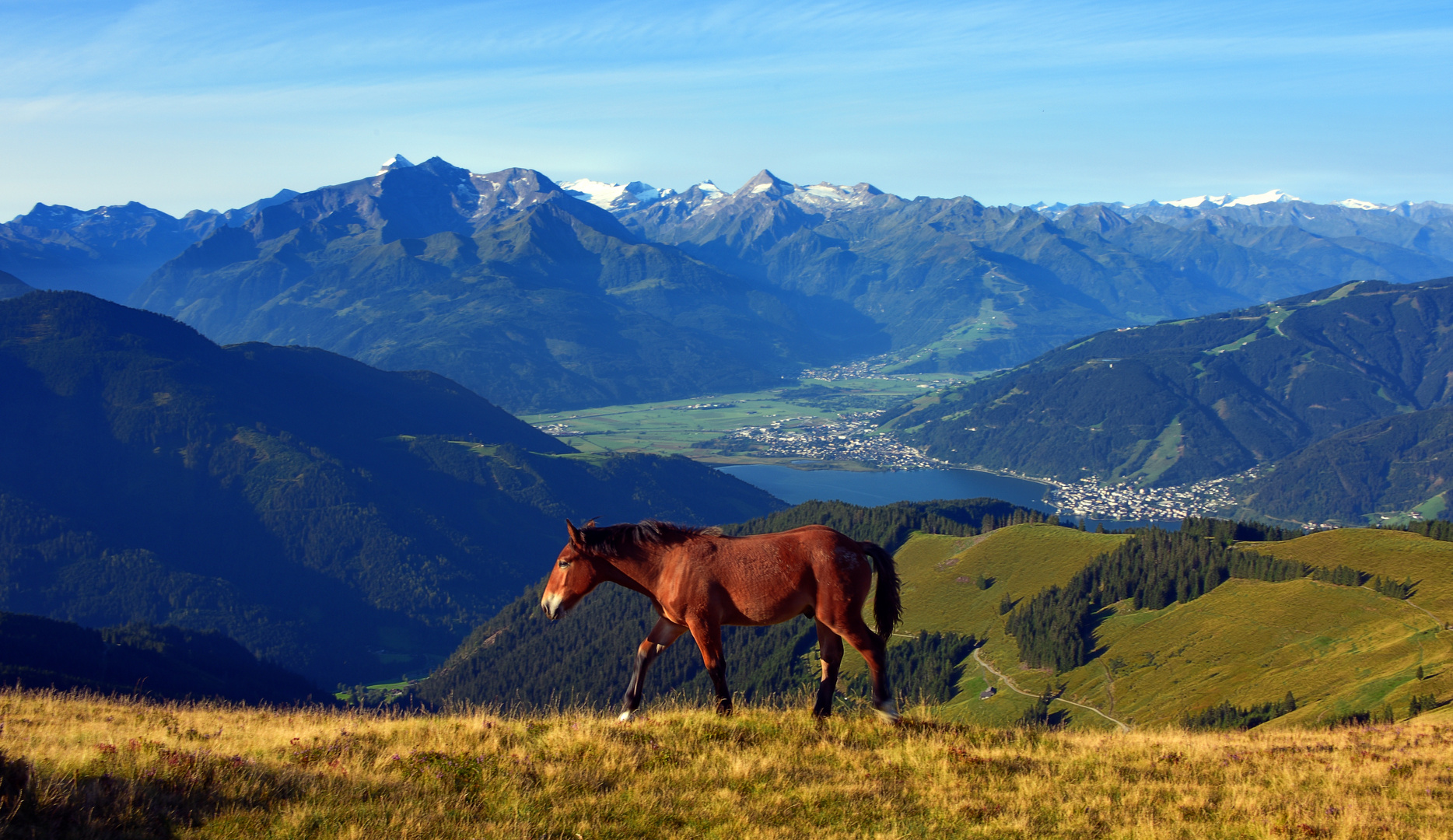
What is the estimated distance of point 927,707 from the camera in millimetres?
20078

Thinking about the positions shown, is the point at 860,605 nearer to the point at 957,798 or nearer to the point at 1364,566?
the point at 957,798

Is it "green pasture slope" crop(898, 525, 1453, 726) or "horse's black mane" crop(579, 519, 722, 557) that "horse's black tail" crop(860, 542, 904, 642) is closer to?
"horse's black mane" crop(579, 519, 722, 557)

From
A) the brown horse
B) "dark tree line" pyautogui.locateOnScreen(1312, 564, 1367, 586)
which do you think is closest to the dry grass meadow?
the brown horse

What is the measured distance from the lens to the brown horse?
658 inches

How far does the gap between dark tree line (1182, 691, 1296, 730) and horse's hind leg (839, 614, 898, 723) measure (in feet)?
237

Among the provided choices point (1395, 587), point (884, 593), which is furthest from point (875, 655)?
point (1395, 587)

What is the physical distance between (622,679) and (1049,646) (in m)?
77.3

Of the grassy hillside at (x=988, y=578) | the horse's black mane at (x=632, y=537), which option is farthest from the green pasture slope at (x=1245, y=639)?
the horse's black mane at (x=632, y=537)

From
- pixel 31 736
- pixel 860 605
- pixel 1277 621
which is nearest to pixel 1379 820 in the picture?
pixel 860 605

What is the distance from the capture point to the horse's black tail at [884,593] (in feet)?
56.5

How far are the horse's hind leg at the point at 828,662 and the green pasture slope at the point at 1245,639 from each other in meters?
47.5

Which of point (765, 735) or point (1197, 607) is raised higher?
point (765, 735)

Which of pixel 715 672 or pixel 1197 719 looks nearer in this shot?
pixel 715 672

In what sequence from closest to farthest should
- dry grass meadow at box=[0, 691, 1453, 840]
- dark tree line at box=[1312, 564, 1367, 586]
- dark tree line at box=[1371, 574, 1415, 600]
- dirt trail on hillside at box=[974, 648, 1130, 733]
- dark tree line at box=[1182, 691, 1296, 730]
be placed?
dry grass meadow at box=[0, 691, 1453, 840] → dark tree line at box=[1182, 691, 1296, 730] → dirt trail on hillside at box=[974, 648, 1130, 733] → dark tree line at box=[1371, 574, 1415, 600] → dark tree line at box=[1312, 564, 1367, 586]
